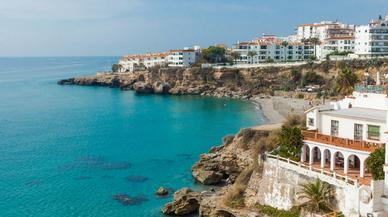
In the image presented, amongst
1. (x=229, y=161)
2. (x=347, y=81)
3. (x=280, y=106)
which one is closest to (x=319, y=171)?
(x=229, y=161)

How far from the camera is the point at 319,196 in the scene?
25.6 meters

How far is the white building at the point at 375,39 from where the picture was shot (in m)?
112

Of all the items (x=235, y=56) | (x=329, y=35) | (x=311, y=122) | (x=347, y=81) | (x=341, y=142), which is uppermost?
(x=329, y=35)

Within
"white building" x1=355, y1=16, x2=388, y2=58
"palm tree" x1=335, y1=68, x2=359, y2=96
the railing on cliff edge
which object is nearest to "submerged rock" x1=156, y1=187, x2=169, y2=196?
the railing on cliff edge

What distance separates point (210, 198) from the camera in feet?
118

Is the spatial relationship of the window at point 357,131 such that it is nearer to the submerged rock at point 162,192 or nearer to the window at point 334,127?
the window at point 334,127

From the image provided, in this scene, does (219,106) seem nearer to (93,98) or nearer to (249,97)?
(249,97)

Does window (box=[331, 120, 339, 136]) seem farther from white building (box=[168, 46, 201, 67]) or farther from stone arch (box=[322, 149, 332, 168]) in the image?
white building (box=[168, 46, 201, 67])

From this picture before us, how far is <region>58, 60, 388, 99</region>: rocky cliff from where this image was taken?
348 ft

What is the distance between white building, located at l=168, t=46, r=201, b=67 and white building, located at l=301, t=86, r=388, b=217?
4398 inches

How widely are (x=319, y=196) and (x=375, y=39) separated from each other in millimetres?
97238

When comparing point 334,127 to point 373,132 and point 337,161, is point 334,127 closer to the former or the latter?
point 337,161

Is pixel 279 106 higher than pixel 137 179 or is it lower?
higher

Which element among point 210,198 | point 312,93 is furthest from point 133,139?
point 312,93
